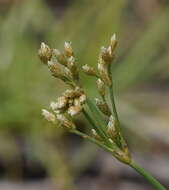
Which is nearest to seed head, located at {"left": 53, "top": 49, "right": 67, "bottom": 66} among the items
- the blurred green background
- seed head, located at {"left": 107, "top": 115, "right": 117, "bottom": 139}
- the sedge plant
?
the sedge plant

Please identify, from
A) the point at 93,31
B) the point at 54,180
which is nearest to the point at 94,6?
the point at 93,31

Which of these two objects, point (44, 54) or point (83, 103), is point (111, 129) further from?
point (44, 54)

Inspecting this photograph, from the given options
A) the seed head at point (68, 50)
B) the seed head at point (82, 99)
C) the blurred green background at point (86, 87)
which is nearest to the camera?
the seed head at point (82, 99)

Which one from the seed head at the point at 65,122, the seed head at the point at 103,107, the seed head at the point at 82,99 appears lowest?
the seed head at the point at 65,122

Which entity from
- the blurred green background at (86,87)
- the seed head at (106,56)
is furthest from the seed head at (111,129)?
the blurred green background at (86,87)

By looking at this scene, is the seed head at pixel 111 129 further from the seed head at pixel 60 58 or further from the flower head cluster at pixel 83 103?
the seed head at pixel 60 58

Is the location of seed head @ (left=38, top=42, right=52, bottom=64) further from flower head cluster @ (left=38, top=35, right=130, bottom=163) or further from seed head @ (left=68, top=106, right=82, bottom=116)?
seed head @ (left=68, top=106, right=82, bottom=116)

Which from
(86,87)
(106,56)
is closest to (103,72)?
(106,56)
